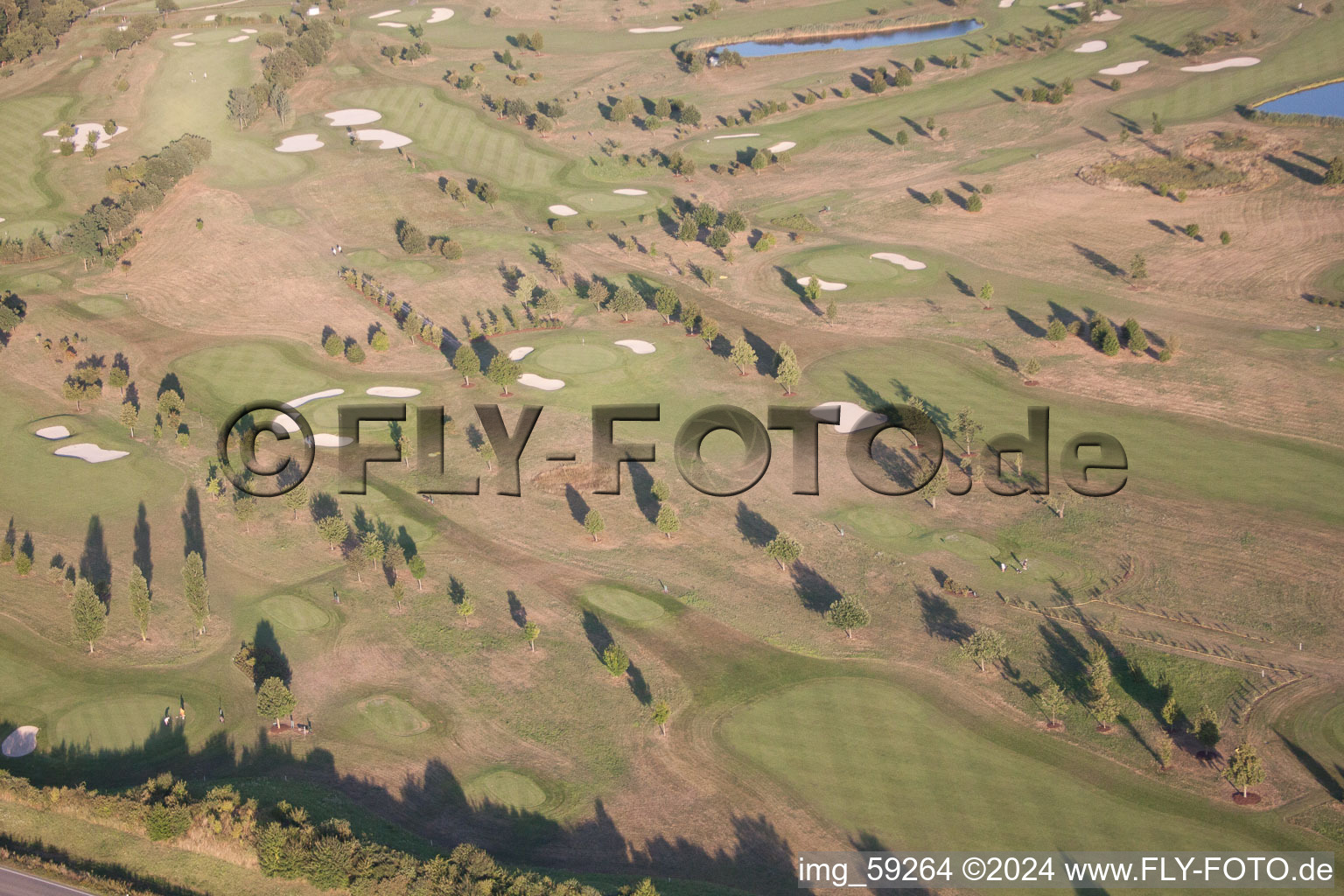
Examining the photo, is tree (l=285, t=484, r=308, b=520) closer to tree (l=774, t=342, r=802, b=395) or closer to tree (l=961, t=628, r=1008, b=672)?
tree (l=774, t=342, r=802, b=395)

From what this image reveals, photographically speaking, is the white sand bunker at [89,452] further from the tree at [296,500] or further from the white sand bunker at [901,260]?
the white sand bunker at [901,260]

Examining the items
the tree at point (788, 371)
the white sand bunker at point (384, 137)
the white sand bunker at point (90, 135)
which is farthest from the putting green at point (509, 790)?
the white sand bunker at point (90, 135)

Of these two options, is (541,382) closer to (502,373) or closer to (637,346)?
(502,373)

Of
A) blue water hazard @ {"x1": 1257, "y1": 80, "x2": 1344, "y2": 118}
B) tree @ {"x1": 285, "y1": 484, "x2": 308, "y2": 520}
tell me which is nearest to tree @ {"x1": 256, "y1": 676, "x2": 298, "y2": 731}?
tree @ {"x1": 285, "y1": 484, "x2": 308, "y2": 520}

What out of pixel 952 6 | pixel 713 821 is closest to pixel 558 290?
pixel 713 821

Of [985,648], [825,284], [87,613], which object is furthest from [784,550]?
[825,284]

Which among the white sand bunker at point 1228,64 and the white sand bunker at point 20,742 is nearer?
the white sand bunker at point 20,742

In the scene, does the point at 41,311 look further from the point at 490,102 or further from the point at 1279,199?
the point at 1279,199
